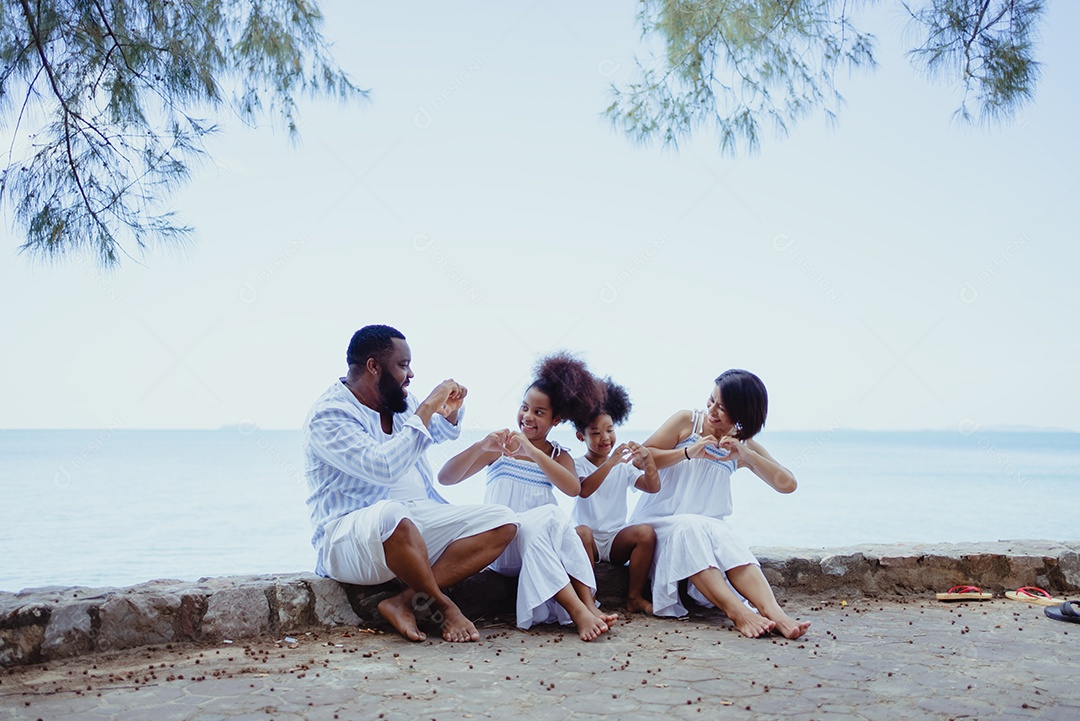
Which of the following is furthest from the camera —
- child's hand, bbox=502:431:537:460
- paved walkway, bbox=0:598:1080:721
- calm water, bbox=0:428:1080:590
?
calm water, bbox=0:428:1080:590

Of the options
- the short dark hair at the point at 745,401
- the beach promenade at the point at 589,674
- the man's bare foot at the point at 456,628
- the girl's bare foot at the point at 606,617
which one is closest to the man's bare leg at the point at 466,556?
the man's bare foot at the point at 456,628

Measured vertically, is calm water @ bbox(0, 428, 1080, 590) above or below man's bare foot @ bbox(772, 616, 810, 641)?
above

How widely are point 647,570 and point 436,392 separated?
133 centimetres

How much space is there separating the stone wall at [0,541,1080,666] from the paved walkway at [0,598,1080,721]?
0.09 meters

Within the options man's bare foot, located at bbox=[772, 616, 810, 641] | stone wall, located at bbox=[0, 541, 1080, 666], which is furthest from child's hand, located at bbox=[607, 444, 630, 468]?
man's bare foot, located at bbox=[772, 616, 810, 641]

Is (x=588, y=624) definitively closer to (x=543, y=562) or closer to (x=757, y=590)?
(x=543, y=562)

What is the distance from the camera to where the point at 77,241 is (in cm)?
453

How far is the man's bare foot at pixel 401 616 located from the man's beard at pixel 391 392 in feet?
2.68

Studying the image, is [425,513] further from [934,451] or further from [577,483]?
[934,451]

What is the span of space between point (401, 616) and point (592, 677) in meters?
0.93

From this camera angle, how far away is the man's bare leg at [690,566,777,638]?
3807mm

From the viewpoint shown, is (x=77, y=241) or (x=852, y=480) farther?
(x=852, y=480)

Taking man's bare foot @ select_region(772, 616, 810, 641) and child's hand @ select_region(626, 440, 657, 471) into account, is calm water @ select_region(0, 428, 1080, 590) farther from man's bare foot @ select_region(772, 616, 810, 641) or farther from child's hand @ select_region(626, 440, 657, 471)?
man's bare foot @ select_region(772, 616, 810, 641)

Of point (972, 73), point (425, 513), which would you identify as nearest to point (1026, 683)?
point (425, 513)
